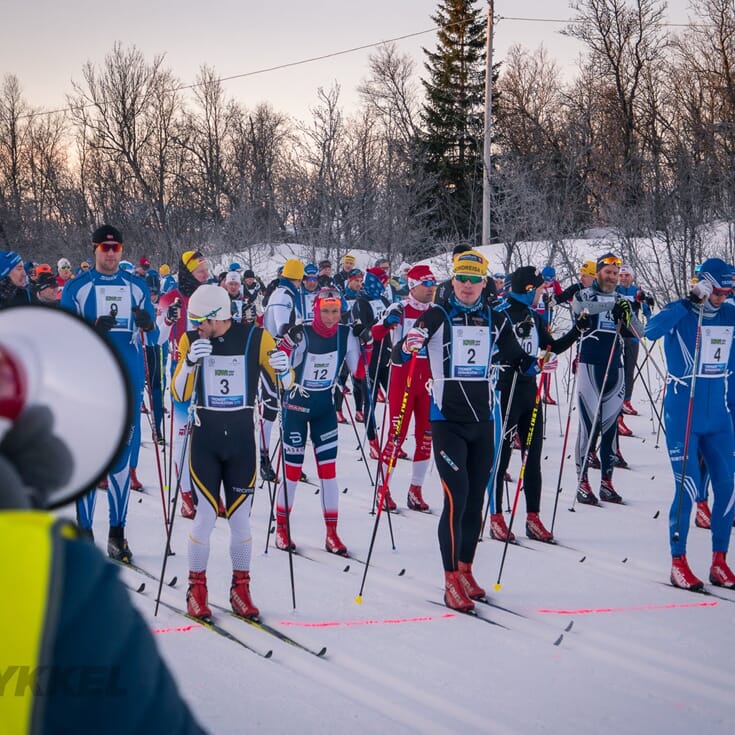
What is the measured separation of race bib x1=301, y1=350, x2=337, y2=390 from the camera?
622cm

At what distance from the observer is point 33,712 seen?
0.79 metres

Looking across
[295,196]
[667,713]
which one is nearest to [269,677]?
[667,713]

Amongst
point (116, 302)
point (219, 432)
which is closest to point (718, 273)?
point (219, 432)

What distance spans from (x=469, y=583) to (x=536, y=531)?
145 centimetres

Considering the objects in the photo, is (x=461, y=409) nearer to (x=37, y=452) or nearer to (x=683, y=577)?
(x=683, y=577)

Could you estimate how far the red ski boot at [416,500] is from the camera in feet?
23.8

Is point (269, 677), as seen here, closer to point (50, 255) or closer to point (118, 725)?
point (118, 725)

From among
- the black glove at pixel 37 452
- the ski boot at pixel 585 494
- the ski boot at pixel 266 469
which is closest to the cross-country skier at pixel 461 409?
the ski boot at pixel 585 494

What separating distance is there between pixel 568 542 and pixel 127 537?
12.2 ft

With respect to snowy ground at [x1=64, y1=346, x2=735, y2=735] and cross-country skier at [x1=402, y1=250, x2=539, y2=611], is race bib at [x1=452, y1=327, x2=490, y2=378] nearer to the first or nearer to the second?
cross-country skier at [x1=402, y1=250, x2=539, y2=611]

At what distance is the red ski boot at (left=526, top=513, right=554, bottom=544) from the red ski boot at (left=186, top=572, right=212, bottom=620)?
113 inches

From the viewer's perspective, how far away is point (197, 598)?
15.8 feet

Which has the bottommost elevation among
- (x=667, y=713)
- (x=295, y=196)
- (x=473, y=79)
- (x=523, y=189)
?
(x=667, y=713)

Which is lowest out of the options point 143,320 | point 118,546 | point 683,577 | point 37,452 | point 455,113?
point 683,577
